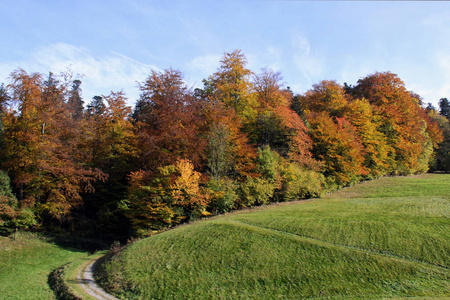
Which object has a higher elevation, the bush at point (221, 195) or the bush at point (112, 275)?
the bush at point (221, 195)

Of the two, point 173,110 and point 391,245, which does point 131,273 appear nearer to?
point 391,245

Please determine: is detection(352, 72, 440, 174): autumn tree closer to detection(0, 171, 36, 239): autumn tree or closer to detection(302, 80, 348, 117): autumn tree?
detection(302, 80, 348, 117): autumn tree

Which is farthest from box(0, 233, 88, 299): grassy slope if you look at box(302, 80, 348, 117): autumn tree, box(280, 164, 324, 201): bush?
box(302, 80, 348, 117): autumn tree

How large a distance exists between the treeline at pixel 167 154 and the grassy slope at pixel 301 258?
6334mm

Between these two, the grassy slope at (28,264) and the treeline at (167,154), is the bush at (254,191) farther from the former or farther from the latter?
the grassy slope at (28,264)

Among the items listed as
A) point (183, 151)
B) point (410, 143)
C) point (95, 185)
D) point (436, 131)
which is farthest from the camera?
point (436, 131)

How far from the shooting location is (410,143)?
168 feet

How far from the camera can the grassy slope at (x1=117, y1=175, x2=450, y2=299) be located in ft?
43.2

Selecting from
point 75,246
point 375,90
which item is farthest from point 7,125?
point 375,90

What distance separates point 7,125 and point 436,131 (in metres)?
80.1

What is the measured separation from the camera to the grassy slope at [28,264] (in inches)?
582

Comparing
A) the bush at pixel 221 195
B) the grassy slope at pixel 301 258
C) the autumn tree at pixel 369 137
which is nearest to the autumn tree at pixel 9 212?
the grassy slope at pixel 301 258

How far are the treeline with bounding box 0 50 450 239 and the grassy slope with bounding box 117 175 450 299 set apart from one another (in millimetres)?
6334

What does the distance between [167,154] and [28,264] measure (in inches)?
547
